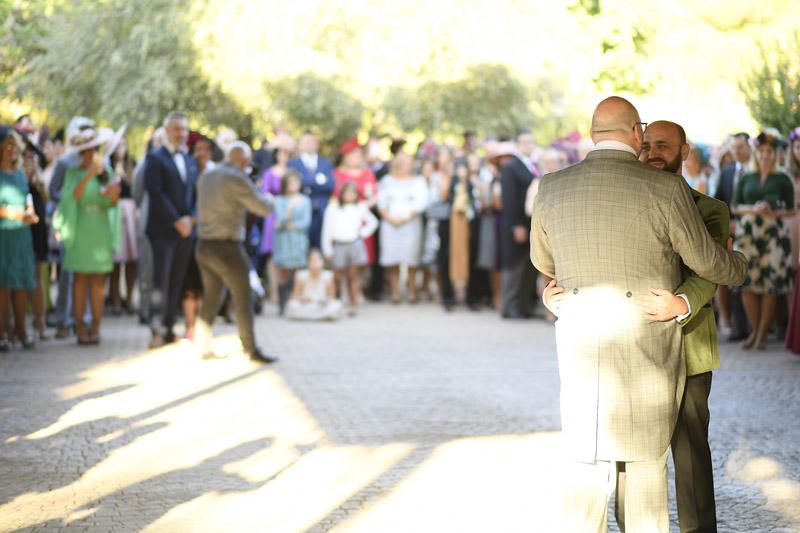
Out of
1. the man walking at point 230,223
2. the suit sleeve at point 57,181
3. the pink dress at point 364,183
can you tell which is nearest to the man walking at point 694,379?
the man walking at point 230,223

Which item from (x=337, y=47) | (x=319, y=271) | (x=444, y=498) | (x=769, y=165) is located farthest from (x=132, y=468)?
(x=337, y=47)

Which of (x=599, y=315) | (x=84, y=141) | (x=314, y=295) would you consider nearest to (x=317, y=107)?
(x=314, y=295)

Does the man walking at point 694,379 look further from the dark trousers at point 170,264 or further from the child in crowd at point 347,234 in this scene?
the child in crowd at point 347,234

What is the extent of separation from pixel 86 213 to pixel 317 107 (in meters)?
14.2

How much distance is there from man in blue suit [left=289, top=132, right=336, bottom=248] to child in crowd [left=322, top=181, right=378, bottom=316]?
0.22 metres

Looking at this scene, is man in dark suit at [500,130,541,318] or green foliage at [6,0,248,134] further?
green foliage at [6,0,248,134]

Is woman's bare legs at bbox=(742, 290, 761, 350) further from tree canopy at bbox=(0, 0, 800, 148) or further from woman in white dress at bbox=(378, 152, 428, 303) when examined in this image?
woman in white dress at bbox=(378, 152, 428, 303)

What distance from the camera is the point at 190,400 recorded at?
33.2 ft

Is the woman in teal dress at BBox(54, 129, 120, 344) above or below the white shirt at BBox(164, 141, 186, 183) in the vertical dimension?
below

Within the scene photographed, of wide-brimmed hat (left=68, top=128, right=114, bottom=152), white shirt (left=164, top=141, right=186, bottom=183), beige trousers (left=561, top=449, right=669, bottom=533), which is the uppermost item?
wide-brimmed hat (left=68, top=128, right=114, bottom=152)

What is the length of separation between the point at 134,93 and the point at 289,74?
3661 mm

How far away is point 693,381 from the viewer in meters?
5.50

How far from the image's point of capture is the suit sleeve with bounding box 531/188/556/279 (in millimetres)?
5180

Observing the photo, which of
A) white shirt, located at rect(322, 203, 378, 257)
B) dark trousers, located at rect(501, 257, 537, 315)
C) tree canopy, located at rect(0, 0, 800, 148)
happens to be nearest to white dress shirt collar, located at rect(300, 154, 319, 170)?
white shirt, located at rect(322, 203, 378, 257)
